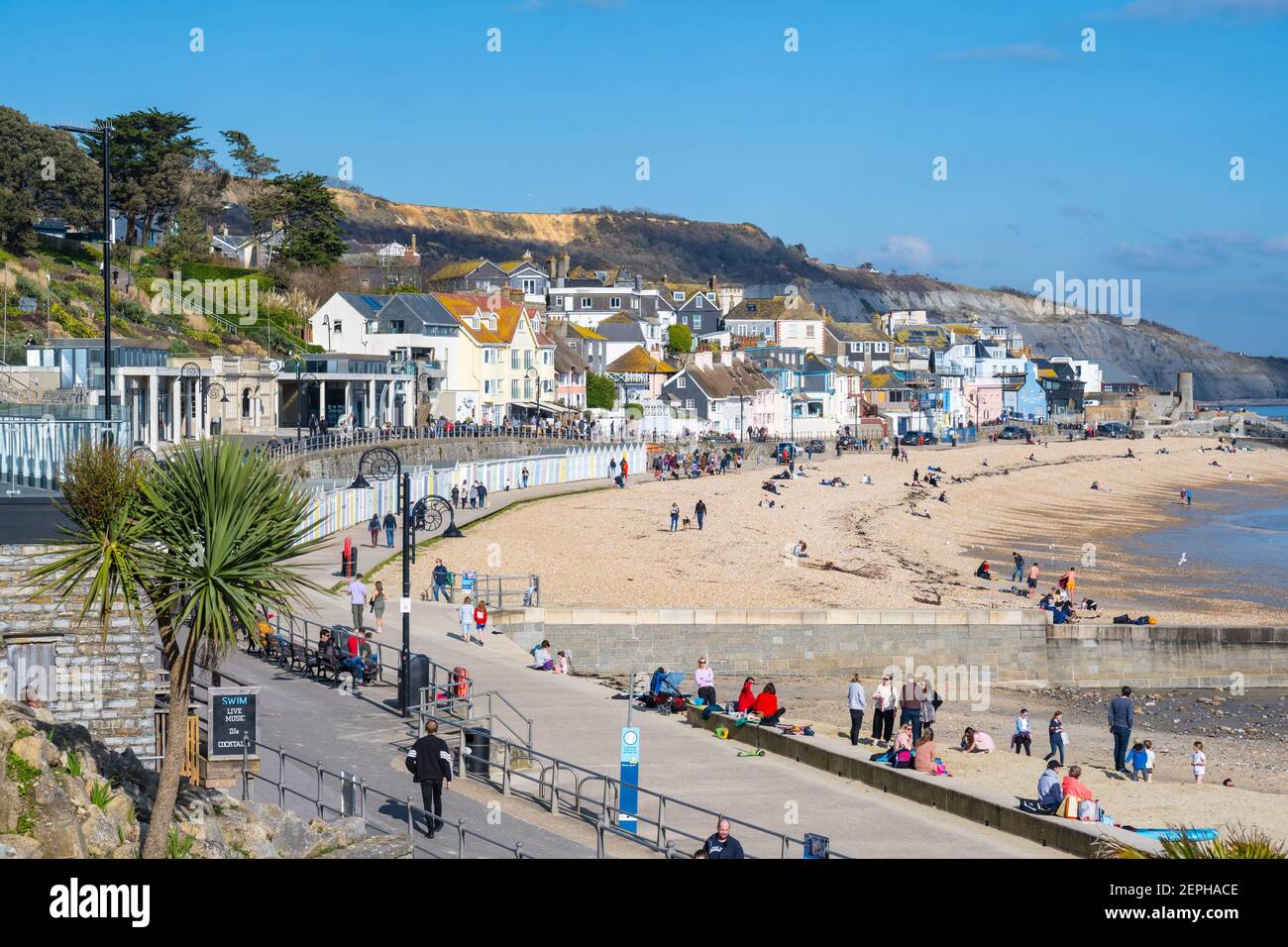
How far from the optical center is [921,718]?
841 inches

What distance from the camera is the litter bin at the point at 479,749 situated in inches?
682

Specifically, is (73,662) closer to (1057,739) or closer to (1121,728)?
(1057,739)

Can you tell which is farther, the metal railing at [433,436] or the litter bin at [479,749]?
the metal railing at [433,436]

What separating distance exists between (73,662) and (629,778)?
6020 millimetres

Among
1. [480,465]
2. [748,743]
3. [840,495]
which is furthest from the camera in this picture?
[840,495]

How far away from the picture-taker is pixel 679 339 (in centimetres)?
12050

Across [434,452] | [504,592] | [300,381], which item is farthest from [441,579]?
[434,452]

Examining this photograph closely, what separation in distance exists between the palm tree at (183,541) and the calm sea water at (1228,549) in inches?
1412

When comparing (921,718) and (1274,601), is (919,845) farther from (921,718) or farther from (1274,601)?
(1274,601)

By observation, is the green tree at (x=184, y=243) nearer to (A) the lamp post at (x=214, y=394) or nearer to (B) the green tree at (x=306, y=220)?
(B) the green tree at (x=306, y=220)

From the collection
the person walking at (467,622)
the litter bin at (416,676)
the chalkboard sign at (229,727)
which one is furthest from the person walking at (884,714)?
the chalkboard sign at (229,727)
